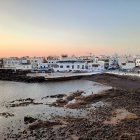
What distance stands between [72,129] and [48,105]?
34.4 ft

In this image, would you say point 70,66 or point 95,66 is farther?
point 70,66

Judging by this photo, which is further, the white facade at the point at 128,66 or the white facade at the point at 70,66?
the white facade at the point at 128,66

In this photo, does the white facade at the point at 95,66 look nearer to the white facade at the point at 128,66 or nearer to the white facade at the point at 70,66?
the white facade at the point at 70,66

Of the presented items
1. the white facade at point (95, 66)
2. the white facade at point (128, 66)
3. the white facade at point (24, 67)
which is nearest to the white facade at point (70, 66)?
the white facade at point (95, 66)

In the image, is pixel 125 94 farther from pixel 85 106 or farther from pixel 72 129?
pixel 72 129

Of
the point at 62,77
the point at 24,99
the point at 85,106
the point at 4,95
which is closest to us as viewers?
the point at 85,106

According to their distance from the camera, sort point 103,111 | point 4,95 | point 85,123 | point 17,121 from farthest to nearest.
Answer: point 4,95, point 103,111, point 17,121, point 85,123

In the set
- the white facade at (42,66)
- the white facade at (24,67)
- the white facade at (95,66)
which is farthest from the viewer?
the white facade at (42,66)

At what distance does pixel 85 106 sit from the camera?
99.1ft

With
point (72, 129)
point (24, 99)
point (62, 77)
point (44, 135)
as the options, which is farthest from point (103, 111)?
point (62, 77)

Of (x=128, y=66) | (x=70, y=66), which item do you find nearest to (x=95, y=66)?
(x=70, y=66)

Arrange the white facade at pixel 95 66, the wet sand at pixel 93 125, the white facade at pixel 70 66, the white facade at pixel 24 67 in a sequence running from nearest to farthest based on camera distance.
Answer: the wet sand at pixel 93 125 → the white facade at pixel 95 66 → the white facade at pixel 70 66 → the white facade at pixel 24 67

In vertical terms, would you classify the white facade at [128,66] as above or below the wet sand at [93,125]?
above

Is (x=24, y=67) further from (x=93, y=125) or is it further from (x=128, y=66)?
(x=93, y=125)
